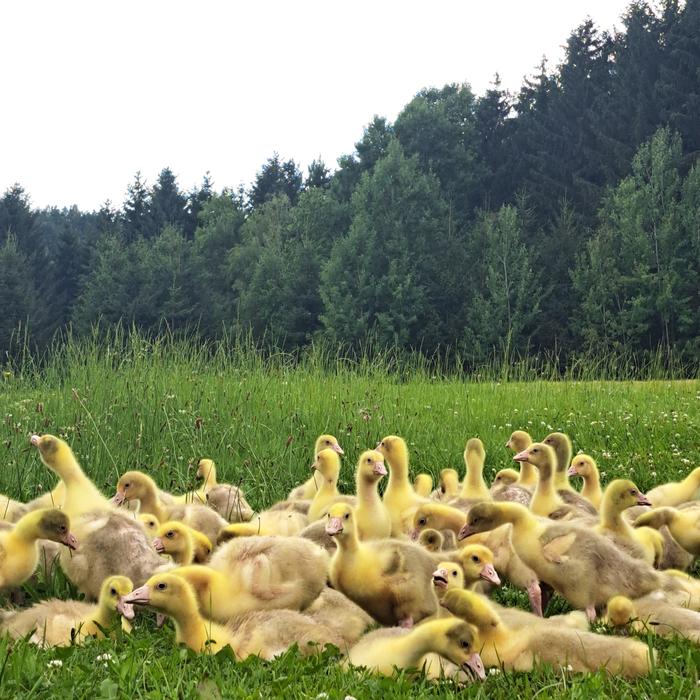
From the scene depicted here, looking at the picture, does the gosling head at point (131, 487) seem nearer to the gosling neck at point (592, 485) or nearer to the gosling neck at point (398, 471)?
the gosling neck at point (398, 471)

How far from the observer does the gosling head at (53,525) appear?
4512 millimetres

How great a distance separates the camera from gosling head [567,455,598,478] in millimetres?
7395

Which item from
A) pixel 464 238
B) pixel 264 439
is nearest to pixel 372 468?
pixel 264 439

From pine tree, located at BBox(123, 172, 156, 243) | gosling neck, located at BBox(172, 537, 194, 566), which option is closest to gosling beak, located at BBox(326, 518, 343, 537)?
gosling neck, located at BBox(172, 537, 194, 566)

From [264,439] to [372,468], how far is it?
410 cm

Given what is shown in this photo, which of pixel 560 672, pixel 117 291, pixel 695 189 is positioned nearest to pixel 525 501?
pixel 560 672

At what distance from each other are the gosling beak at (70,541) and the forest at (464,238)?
1273 inches

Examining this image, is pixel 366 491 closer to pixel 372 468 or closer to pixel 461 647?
pixel 372 468

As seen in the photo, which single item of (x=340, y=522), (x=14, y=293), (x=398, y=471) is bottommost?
(x=398, y=471)

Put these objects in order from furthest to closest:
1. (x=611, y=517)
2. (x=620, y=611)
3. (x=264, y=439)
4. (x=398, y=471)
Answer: (x=264, y=439) → (x=398, y=471) → (x=611, y=517) → (x=620, y=611)

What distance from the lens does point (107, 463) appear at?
820 centimetres

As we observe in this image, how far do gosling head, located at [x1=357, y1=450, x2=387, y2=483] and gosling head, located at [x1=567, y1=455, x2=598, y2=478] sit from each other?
7.28 feet

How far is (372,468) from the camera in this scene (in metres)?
5.69

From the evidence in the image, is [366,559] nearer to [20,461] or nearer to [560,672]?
[560,672]
